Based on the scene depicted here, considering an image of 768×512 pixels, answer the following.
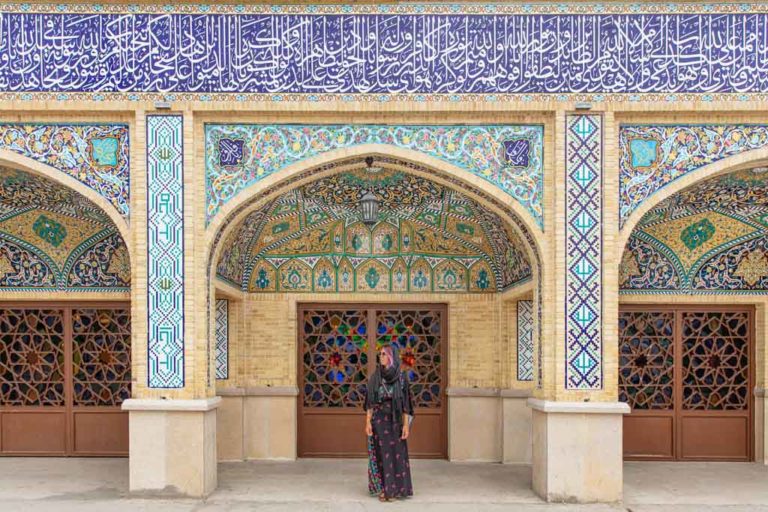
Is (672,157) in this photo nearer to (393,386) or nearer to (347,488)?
(393,386)

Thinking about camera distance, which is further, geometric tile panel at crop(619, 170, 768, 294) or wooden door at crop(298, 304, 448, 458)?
wooden door at crop(298, 304, 448, 458)

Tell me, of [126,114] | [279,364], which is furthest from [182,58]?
[279,364]

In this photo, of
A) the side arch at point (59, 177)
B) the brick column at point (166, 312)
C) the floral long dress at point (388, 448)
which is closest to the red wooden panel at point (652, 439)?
the floral long dress at point (388, 448)

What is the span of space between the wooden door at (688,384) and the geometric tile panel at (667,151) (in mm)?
1923

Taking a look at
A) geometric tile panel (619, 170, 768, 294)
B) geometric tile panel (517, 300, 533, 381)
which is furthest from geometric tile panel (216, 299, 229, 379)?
geometric tile panel (619, 170, 768, 294)

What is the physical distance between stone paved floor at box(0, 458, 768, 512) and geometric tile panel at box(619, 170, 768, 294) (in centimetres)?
163

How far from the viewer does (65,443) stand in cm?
797

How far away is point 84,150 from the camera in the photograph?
6309mm

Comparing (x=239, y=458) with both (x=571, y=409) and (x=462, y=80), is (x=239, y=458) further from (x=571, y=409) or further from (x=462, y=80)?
(x=462, y=80)

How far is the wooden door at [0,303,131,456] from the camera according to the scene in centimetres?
795

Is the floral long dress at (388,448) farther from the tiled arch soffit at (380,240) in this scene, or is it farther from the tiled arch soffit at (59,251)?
the tiled arch soffit at (59,251)

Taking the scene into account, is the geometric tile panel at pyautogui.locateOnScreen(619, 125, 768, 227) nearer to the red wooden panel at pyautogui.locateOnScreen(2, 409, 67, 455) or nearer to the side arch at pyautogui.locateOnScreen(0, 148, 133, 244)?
the side arch at pyautogui.locateOnScreen(0, 148, 133, 244)

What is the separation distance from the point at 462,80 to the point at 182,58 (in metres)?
2.06

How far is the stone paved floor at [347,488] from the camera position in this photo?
625 cm
